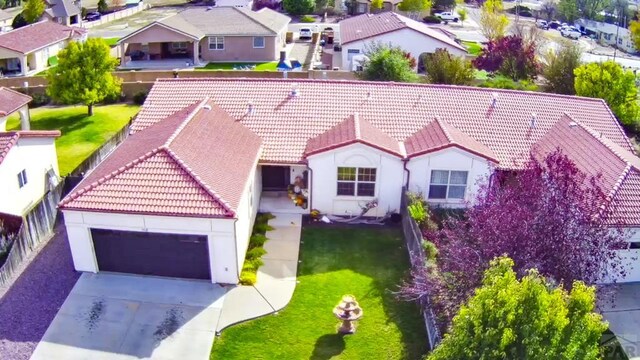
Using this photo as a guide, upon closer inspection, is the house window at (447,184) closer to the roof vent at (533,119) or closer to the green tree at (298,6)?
the roof vent at (533,119)

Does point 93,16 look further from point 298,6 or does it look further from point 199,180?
point 199,180

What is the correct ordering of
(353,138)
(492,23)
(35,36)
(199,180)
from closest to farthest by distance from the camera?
(199,180) < (353,138) < (35,36) < (492,23)

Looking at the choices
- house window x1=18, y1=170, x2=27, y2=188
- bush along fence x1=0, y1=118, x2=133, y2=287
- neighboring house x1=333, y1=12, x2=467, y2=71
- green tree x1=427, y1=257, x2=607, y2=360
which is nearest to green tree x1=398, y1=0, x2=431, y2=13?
neighboring house x1=333, y1=12, x2=467, y2=71

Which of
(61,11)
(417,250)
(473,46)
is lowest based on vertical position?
(473,46)

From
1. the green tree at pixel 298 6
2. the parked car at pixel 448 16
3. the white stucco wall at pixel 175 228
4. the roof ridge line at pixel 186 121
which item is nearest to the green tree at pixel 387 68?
the roof ridge line at pixel 186 121

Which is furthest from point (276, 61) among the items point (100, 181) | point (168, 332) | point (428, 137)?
point (168, 332)

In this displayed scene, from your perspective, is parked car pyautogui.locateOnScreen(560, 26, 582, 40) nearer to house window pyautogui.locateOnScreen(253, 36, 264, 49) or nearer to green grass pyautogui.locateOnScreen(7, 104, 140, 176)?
house window pyautogui.locateOnScreen(253, 36, 264, 49)

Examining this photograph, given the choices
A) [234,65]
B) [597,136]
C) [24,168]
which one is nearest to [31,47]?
[234,65]
